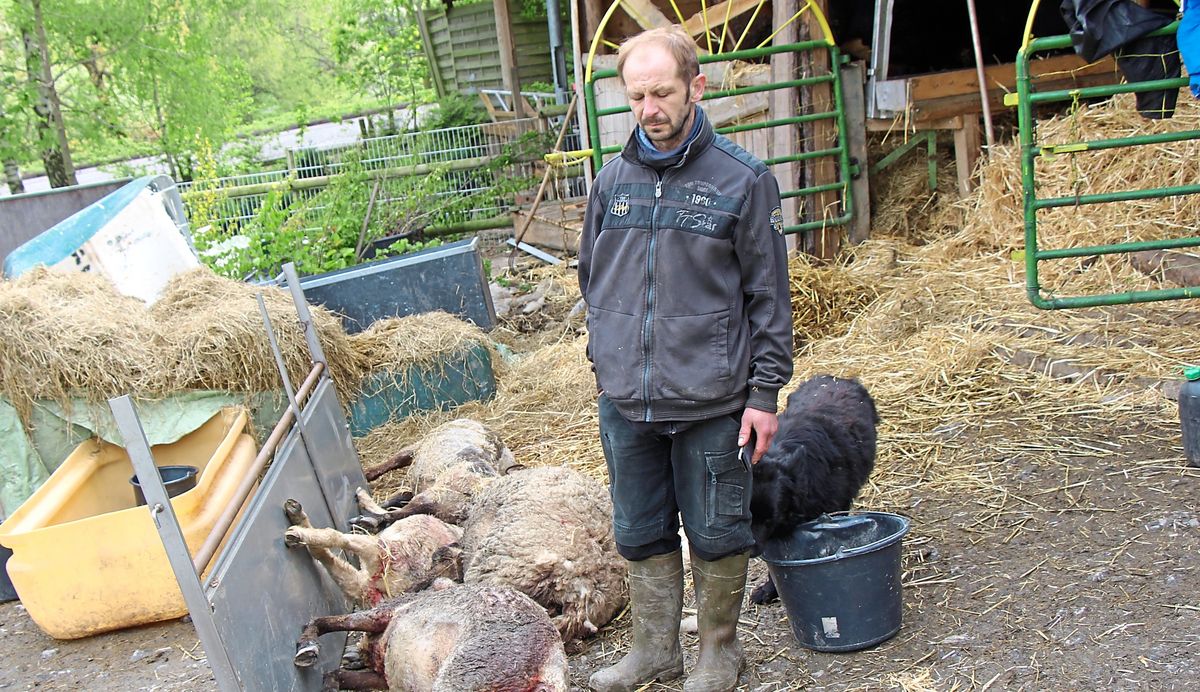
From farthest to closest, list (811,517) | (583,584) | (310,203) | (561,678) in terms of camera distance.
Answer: (310,203) → (583,584) → (811,517) → (561,678)

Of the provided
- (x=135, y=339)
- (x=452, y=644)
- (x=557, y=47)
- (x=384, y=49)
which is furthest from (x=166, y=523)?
(x=384, y=49)

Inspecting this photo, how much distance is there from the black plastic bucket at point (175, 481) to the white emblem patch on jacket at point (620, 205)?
2.79 m

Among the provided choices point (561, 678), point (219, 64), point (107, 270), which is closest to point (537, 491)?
point (561, 678)

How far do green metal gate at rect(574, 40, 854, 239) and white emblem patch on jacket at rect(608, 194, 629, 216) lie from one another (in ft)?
12.7

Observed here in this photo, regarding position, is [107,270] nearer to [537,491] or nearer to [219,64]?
[537,491]

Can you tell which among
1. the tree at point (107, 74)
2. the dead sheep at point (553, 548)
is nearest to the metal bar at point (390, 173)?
the tree at point (107, 74)

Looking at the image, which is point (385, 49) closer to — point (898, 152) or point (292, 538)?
point (898, 152)

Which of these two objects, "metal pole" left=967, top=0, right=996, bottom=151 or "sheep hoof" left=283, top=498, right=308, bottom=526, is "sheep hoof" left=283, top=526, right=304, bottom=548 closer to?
"sheep hoof" left=283, top=498, right=308, bottom=526

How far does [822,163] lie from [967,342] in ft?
6.71

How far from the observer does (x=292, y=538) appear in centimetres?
355

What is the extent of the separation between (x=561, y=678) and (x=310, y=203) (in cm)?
827

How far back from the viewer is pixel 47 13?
1091cm

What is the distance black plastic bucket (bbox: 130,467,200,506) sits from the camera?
471 centimetres

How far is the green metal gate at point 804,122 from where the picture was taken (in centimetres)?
675
